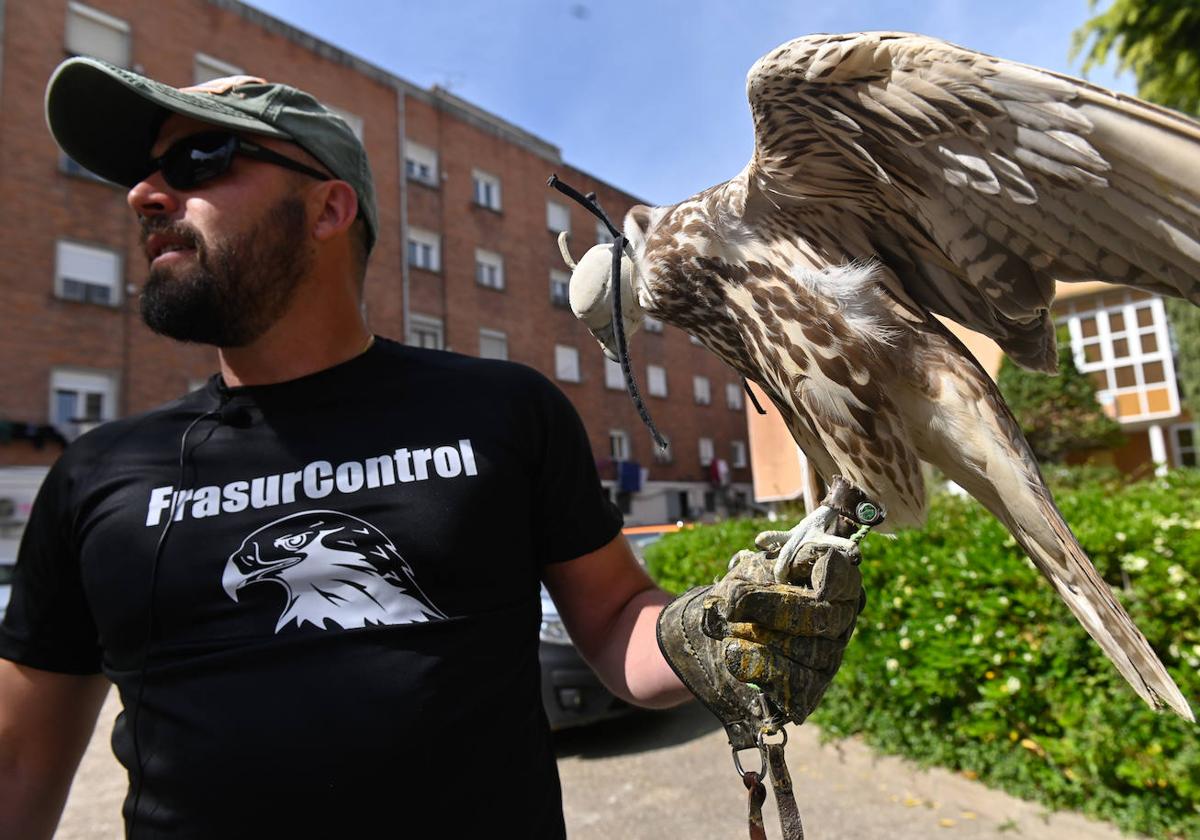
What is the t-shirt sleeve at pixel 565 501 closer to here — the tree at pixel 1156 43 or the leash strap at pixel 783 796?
the leash strap at pixel 783 796

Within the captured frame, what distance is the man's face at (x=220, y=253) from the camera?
66.1 inches

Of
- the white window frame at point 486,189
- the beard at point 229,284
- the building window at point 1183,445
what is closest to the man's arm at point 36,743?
the beard at point 229,284

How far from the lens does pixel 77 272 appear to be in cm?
1458

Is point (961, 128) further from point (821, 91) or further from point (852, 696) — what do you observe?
point (852, 696)

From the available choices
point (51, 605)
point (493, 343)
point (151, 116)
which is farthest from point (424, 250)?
point (51, 605)

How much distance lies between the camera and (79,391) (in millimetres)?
14391

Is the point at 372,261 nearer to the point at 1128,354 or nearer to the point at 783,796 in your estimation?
the point at 1128,354

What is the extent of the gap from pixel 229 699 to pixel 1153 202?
1.81 meters

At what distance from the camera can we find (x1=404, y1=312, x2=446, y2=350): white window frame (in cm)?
2047

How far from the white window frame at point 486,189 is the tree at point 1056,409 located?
50.2ft

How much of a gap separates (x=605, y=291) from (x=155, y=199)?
3.48ft

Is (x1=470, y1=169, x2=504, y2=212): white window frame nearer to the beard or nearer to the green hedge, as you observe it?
the green hedge

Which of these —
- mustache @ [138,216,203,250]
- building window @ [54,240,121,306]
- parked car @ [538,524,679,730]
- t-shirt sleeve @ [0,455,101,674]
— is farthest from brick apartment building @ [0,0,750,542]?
t-shirt sleeve @ [0,455,101,674]

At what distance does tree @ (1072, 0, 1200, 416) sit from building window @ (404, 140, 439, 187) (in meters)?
17.3
